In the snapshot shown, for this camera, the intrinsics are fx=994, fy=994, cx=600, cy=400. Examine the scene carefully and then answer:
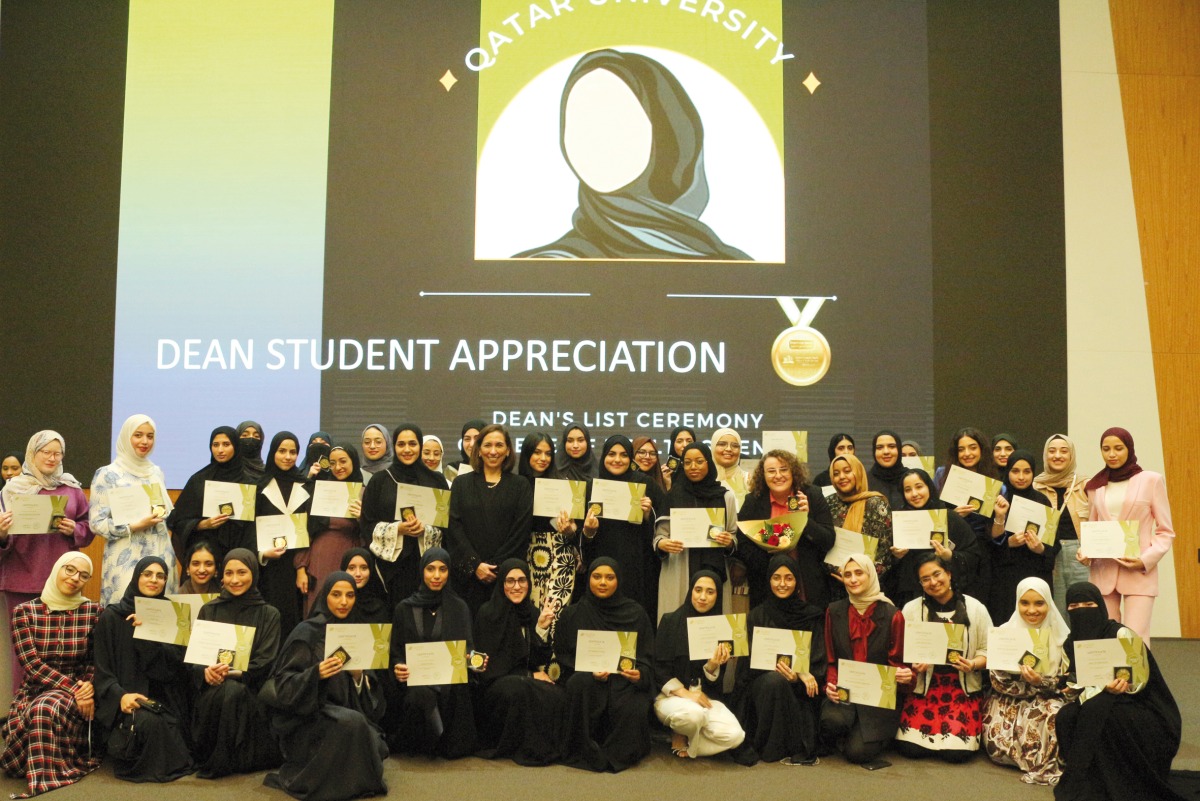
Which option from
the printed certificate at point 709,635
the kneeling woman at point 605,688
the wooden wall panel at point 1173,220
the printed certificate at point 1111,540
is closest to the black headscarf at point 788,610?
the printed certificate at point 709,635

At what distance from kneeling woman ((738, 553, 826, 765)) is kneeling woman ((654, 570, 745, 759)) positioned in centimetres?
12

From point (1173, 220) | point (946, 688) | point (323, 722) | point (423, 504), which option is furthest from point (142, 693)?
point (1173, 220)

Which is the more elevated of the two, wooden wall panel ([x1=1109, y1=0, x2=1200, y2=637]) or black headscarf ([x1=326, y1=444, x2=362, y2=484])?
wooden wall panel ([x1=1109, y1=0, x2=1200, y2=637])

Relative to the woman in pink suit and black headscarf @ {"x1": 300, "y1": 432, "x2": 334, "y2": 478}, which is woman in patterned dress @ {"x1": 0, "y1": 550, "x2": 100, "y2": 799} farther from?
the woman in pink suit

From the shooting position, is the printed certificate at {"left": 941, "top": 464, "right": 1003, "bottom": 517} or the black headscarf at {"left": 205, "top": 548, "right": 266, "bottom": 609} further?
the printed certificate at {"left": 941, "top": 464, "right": 1003, "bottom": 517}

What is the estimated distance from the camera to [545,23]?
7.56 m

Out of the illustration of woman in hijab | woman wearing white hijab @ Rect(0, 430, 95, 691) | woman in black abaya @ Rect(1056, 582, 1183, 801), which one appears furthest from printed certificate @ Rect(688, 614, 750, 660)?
the illustration of woman in hijab

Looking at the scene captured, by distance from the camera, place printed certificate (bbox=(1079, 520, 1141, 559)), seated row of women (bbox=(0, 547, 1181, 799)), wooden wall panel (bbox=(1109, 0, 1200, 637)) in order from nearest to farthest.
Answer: seated row of women (bbox=(0, 547, 1181, 799)) → printed certificate (bbox=(1079, 520, 1141, 559)) → wooden wall panel (bbox=(1109, 0, 1200, 637))

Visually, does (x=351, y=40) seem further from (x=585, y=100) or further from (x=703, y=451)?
(x=703, y=451)

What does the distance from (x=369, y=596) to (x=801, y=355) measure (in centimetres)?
383

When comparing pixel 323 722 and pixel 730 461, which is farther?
pixel 730 461

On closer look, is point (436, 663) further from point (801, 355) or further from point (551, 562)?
point (801, 355)

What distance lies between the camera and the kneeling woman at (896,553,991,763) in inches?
181

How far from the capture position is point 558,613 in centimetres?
501
